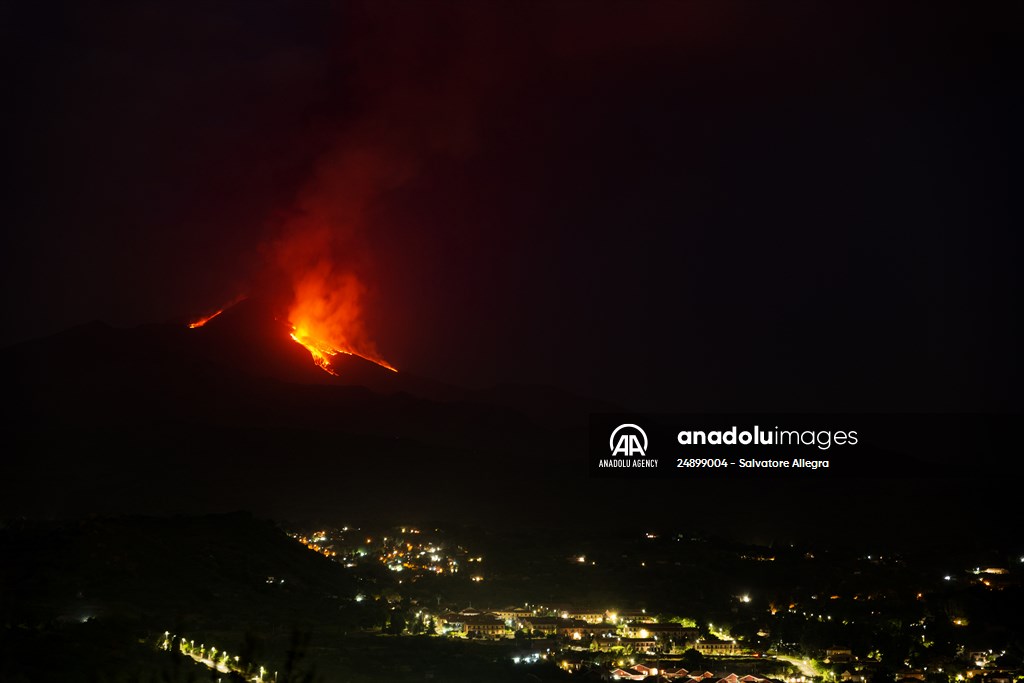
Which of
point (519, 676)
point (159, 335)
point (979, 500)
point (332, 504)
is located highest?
point (159, 335)

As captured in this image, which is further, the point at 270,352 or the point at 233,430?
the point at 270,352

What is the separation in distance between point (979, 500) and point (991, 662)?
4600cm

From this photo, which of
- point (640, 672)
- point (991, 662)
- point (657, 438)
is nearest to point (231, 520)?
point (657, 438)

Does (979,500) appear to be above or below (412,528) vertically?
above

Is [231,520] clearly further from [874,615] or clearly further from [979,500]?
[979,500]

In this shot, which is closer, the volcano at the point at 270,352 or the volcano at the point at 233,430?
the volcano at the point at 233,430

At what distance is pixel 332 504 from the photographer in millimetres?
71375

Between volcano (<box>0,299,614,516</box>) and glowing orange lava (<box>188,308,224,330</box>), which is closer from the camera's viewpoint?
volcano (<box>0,299,614,516</box>)

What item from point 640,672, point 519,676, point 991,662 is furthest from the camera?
point 991,662

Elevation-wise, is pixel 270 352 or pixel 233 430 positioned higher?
pixel 270 352

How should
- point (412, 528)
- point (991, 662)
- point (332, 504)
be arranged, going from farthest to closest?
1. point (332, 504)
2. point (412, 528)
3. point (991, 662)

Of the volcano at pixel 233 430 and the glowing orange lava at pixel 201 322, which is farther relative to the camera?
the glowing orange lava at pixel 201 322

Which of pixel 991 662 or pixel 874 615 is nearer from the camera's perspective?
pixel 991 662

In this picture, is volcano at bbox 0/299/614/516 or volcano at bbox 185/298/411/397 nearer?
volcano at bbox 0/299/614/516
